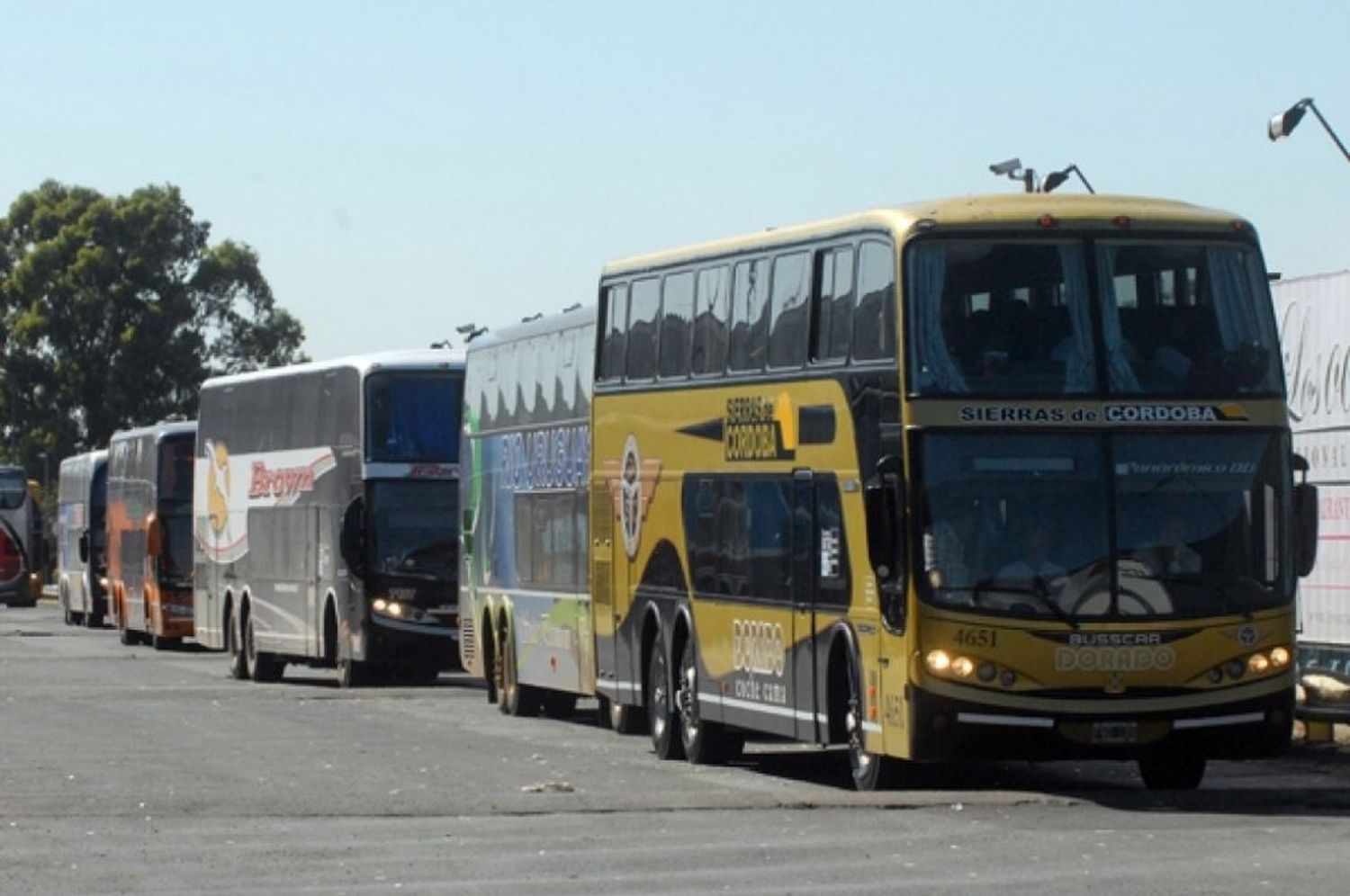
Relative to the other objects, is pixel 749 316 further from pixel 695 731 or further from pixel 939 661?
pixel 939 661

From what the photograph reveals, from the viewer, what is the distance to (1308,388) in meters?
24.6

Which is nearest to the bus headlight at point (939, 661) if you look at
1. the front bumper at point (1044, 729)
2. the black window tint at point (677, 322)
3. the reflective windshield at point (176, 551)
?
the front bumper at point (1044, 729)

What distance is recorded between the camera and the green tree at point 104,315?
114 metres

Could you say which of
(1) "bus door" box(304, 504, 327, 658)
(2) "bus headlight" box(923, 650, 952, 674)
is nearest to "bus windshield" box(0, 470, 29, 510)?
(1) "bus door" box(304, 504, 327, 658)

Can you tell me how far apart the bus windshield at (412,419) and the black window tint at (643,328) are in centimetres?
1185

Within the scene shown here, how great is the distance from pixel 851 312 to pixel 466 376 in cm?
1492

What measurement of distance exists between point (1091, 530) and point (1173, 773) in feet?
7.13

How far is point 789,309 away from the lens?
75.8 feet

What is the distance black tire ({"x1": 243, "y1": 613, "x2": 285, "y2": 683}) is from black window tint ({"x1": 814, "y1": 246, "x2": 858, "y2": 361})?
23058mm

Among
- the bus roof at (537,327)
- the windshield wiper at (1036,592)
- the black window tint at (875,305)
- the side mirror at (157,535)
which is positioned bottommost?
the windshield wiper at (1036,592)

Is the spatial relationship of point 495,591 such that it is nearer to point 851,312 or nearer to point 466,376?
point 466,376

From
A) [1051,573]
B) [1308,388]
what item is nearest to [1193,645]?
[1051,573]

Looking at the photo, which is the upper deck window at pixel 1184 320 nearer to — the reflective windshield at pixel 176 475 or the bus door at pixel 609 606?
the bus door at pixel 609 606

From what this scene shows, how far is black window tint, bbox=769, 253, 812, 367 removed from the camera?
22.8 m
